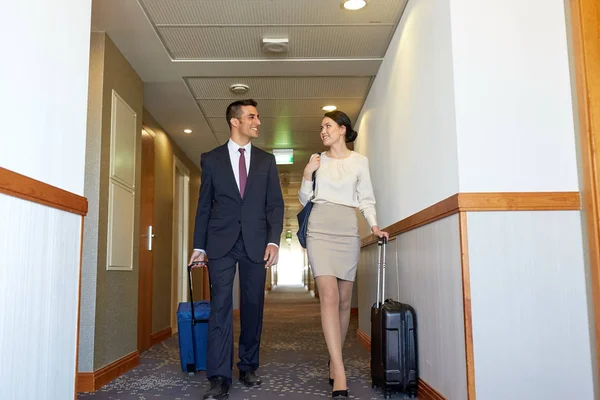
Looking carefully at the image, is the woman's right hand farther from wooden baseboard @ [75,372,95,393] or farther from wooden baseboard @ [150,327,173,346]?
wooden baseboard @ [150,327,173,346]

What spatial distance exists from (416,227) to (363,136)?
250cm

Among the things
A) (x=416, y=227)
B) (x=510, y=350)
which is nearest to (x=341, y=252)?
(x=416, y=227)

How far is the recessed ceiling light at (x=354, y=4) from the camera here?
359 cm

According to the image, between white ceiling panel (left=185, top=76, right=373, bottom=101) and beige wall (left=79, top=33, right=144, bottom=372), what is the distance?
3.24ft

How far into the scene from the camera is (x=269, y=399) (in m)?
3.06

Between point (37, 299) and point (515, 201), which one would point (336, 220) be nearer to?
point (515, 201)

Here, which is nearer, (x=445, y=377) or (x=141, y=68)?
(x=445, y=377)

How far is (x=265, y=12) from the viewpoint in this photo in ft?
12.3

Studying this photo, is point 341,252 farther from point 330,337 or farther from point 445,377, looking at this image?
point 445,377

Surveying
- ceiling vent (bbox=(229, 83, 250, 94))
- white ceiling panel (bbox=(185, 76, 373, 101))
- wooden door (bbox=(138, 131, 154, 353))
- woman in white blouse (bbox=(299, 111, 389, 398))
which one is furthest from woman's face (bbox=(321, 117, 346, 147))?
wooden door (bbox=(138, 131, 154, 353))

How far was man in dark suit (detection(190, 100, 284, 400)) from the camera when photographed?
10.8 ft

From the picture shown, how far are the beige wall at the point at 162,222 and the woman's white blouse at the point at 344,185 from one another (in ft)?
9.84

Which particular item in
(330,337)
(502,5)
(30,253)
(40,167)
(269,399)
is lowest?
(269,399)

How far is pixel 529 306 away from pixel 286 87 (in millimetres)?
3399
